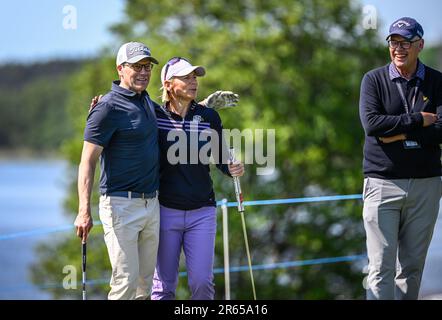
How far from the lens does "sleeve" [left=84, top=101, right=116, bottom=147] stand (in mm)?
4973

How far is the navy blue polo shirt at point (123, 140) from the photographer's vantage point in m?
4.99

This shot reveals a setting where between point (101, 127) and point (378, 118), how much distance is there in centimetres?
168

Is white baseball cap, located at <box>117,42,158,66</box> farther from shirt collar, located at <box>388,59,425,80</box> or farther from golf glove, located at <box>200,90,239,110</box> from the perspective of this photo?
shirt collar, located at <box>388,59,425,80</box>

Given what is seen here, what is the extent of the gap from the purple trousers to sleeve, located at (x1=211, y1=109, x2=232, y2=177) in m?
0.36

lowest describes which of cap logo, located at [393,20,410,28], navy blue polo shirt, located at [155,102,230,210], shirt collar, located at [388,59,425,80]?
navy blue polo shirt, located at [155,102,230,210]

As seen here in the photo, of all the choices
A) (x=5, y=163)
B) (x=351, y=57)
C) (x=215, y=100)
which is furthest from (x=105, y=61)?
(x=5, y=163)

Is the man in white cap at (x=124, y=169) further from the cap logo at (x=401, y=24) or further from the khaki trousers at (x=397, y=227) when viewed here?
the cap logo at (x=401, y=24)

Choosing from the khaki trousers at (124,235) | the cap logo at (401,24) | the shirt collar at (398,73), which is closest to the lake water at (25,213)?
the khaki trousers at (124,235)

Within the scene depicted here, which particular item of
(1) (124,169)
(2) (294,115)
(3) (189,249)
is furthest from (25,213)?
(1) (124,169)

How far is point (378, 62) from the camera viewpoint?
782 inches

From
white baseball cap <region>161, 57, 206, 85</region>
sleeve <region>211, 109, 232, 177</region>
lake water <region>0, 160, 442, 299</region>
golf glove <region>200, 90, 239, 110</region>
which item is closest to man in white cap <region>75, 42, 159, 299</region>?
white baseball cap <region>161, 57, 206, 85</region>

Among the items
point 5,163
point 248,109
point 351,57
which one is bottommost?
point 5,163

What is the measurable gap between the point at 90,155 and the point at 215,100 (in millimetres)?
1143

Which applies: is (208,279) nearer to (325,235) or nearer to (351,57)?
(325,235)
